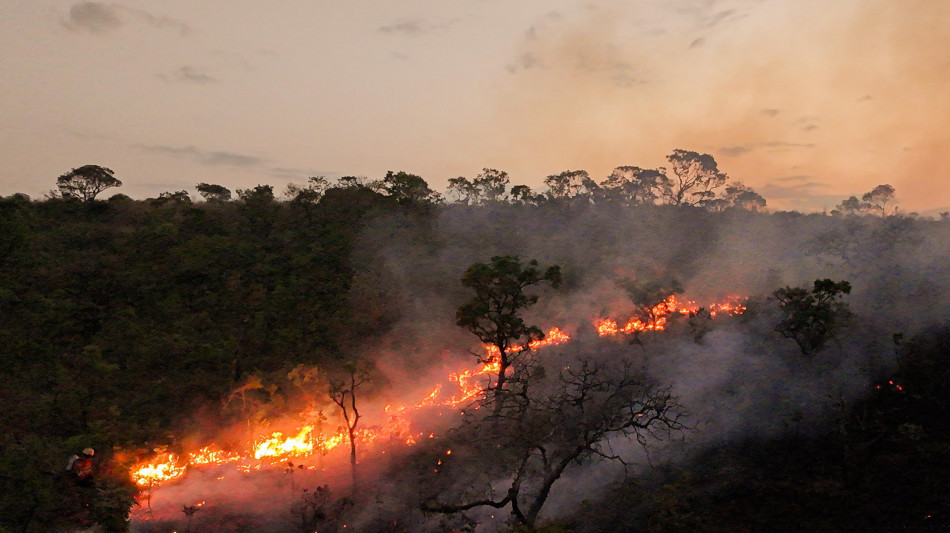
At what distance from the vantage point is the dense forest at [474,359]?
65.7 ft

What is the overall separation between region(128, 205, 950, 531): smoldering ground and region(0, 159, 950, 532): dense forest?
0.62ft

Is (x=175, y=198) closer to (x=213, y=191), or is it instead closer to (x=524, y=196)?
(x=213, y=191)

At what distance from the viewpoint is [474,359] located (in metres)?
36.7

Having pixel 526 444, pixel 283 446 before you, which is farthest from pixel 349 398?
pixel 526 444

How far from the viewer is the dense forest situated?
20016 millimetres

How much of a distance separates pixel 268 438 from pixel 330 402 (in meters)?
3.47

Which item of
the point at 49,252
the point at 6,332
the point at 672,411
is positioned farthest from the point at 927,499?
the point at 49,252

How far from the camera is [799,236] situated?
57.9 metres

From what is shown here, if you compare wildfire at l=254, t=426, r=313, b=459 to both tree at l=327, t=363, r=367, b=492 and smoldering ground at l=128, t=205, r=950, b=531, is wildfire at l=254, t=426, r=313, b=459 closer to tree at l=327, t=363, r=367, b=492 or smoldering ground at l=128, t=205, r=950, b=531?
smoldering ground at l=128, t=205, r=950, b=531

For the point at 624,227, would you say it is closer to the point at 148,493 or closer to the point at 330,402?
the point at 330,402

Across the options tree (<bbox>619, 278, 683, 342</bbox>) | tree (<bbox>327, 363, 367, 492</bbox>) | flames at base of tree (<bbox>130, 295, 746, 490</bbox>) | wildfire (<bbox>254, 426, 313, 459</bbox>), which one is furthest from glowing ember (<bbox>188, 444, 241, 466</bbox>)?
tree (<bbox>619, 278, 683, 342</bbox>)

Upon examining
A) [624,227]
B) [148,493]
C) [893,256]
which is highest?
[624,227]

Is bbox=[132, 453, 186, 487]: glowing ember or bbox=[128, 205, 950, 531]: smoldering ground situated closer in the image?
bbox=[132, 453, 186, 487]: glowing ember

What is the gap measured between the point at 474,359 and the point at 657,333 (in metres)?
12.5
